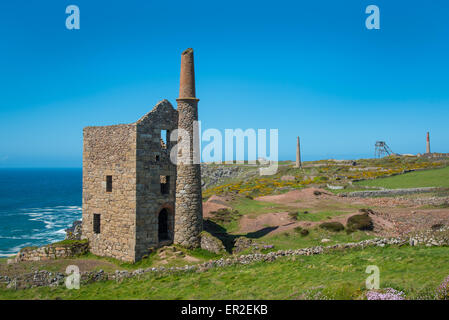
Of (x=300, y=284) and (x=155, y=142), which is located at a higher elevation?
(x=155, y=142)

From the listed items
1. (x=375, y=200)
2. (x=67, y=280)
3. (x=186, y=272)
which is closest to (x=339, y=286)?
(x=186, y=272)

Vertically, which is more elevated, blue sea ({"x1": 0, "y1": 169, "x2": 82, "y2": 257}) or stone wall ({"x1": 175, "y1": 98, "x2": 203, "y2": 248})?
stone wall ({"x1": 175, "y1": 98, "x2": 203, "y2": 248})

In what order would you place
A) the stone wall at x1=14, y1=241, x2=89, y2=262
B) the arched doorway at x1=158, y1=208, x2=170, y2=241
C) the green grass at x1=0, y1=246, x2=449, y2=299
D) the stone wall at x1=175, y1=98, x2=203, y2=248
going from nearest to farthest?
the green grass at x1=0, y1=246, x2=449, y2=299
the stone wall at x1=14, y1=241, x2=89, y2=262
the stone wall at x1=175, y1=98, x2=203, y2=248
the arched doorway at x1=158, y1=208, x2=170, y2=241

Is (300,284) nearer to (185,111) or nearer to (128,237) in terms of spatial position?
(128,237)

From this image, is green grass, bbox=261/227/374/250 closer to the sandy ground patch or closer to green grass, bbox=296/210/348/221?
green grass, bbox=296/210/348/221

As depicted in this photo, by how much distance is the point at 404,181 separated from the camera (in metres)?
46.1

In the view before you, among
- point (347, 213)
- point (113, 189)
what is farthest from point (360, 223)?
point (113, 189)

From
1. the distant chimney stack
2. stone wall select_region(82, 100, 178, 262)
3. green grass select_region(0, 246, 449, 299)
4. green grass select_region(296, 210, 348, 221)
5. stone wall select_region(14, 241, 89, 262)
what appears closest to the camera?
green grass select_region(0, 246, 449, 299)

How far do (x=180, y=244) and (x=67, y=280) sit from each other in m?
7.82

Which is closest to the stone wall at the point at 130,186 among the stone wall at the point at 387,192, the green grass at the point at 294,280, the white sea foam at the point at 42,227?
the green grass at the point at 294,280

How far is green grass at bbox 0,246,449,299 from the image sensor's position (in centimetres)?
Answer: 1070

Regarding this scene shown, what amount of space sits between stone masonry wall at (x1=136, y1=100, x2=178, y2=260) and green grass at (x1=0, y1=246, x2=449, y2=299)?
17.0 ft

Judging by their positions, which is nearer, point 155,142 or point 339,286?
point 339,286

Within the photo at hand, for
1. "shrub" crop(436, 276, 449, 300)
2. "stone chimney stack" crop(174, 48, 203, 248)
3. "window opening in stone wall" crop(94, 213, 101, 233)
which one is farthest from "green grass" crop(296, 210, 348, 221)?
"shrub" crop(436, 276, 449, 300)
